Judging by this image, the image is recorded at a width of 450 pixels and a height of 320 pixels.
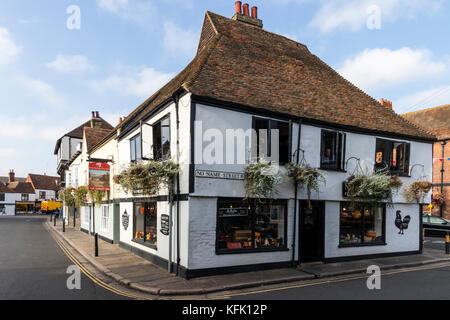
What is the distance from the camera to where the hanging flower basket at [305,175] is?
1002 centimetres

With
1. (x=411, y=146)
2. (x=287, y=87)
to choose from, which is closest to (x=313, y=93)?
(x=287, y=87)

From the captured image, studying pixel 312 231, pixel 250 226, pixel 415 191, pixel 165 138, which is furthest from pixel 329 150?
pixel 165 138

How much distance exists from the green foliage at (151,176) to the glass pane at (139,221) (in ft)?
8.93

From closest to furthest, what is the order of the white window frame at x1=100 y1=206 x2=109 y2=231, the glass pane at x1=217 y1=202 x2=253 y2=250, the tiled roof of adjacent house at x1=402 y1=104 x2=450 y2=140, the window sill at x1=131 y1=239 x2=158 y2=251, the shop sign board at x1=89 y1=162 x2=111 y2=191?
the glass pane at x1=217 y1=202 x2=253 y2=250 → the window sill at x1=131 y1=239 x2=158 y2=251 → the shop sign board at x1=89 y1=162 x2=111 y2=191 → the white window frame at x1=100 y1=206 x2=109 y2=231 → the tiled roof of adjacent house at x1=402 y1=104 x2=450 y2=140

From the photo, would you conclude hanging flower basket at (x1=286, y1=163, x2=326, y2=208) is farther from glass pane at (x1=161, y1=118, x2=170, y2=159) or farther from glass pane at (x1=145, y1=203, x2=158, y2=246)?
glass pane at (x1=145, y1=203, x2=158, y2=246)

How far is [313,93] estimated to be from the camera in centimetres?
1274

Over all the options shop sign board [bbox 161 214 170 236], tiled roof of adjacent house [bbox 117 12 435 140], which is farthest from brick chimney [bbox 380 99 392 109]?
shop sign board [bbox 161 214 170 236]

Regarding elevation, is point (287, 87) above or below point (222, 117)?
above

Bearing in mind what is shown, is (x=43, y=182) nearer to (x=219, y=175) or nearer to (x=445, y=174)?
(x=219, y=175)

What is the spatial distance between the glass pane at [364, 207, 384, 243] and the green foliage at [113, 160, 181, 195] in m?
8.23

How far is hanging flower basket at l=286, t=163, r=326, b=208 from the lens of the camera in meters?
10.0

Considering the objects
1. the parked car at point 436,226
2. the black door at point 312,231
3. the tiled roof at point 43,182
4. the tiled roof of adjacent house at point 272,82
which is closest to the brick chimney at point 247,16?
the tiled roof of adjacent house at point 272,82
